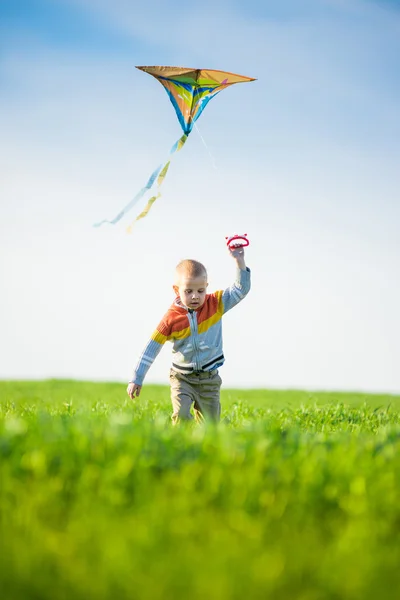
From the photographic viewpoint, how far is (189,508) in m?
3.00

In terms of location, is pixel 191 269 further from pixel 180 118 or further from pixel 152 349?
pixel 180 118

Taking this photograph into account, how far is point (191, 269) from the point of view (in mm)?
6980

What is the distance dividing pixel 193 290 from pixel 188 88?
2.37 meters

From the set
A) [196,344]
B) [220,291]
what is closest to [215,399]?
[196,344]

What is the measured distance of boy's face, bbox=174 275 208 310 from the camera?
7.01m

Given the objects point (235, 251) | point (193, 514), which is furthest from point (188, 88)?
point (193, 514)

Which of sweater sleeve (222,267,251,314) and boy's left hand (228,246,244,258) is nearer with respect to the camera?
boy's left hand (228,246,244,258)

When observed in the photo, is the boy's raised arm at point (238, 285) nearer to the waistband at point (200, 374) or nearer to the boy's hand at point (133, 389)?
the waistband at point (200, 374)

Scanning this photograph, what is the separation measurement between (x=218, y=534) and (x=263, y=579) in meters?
0.40

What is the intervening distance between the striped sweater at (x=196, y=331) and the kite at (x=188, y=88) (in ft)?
4.32

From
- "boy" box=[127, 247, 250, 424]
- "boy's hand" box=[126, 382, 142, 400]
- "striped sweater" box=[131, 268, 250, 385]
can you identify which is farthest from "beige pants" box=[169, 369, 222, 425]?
"boy's hand" box=[126, 382, 142, 400]

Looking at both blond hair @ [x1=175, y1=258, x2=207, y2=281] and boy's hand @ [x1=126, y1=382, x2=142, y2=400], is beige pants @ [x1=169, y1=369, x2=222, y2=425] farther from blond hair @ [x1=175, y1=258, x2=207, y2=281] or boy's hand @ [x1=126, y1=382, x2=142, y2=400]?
blond hair @ [x1=175, y1=258, x2=207, y2=281]

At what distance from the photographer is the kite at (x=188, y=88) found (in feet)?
23.3

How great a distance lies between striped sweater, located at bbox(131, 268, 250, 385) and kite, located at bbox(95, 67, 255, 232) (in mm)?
1316
